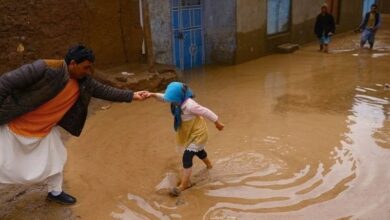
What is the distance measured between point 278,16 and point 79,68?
33.5ft

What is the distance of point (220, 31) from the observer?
11.3 m

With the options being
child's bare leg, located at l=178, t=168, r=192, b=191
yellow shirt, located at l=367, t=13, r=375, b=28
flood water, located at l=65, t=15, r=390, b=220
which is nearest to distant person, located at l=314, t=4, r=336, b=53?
yellow shirt, located at l=367, t=13, r=375, b=28

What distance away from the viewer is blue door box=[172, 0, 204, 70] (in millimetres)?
10367

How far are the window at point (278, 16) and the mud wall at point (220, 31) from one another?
196 cm

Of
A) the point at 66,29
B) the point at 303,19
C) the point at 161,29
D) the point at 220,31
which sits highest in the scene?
the point at 66,29

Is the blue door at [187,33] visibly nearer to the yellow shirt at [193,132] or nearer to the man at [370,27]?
the man at [370,27]

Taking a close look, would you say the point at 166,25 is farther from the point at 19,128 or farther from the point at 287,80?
the point at 19,128

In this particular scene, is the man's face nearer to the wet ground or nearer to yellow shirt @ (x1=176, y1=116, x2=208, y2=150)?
yellow shirt @ (x1=176, y1=116, x2=208, y2=150)

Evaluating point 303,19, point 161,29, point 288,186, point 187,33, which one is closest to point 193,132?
point 288,186

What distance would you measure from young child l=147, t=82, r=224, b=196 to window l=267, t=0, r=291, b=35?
884cm

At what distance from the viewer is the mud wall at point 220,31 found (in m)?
11.0

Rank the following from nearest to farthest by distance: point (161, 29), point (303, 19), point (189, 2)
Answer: point (161, 29), point (189, 2), point (303, 19)

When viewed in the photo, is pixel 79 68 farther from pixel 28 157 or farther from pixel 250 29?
pixel 250 29

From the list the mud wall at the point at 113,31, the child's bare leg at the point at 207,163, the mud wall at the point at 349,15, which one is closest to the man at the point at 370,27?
the mud wall at the point at 349,15
